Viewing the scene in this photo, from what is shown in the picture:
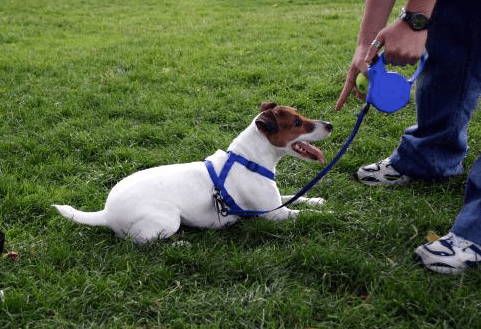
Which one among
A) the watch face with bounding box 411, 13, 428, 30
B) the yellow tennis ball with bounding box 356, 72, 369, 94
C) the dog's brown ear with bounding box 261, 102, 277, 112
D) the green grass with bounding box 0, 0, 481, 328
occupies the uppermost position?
the watch face with bounding box 411, 13, 428, 30

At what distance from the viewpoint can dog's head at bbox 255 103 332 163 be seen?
3488 millimetres

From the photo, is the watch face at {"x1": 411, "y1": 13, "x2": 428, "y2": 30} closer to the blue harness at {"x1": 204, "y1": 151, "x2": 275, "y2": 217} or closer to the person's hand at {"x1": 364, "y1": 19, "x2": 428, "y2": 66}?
the person's hand at {"x1": 364, "y1": 19, "x2": 428, "y2": 66}

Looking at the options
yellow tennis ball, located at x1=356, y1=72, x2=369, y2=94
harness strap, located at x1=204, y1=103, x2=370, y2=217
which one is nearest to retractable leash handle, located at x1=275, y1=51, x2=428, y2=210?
yellow tennis ball, located at x1=356, y1=72, x2=369, y2=94

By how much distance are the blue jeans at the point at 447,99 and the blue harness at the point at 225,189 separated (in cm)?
123

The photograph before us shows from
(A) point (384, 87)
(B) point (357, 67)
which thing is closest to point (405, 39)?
(A) point (384, 87)

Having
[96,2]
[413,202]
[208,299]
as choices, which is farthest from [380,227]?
[96,2]

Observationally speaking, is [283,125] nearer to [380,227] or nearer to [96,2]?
[380,227]

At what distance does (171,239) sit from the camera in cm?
332

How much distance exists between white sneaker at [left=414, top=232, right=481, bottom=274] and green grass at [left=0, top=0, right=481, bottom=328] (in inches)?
3.0

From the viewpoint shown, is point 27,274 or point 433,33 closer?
point 27,274

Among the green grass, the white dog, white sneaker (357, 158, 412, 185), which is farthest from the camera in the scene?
white sneaker (357, 158, 412, 185)

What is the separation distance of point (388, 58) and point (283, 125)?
86 centimetres

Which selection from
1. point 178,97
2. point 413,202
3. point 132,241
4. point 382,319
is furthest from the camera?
point 178,97

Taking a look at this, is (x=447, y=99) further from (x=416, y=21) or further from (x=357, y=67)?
(x=416, y=21)
